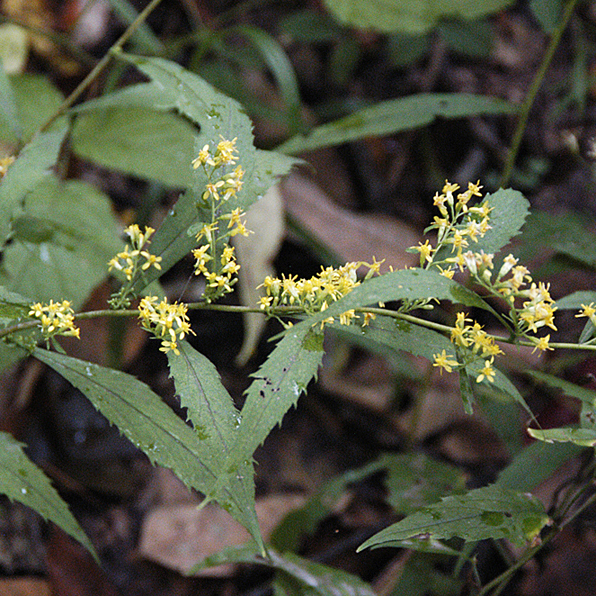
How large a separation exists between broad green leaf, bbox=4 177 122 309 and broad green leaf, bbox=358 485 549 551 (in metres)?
1.61

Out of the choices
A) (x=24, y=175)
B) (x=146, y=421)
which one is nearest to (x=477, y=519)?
(x=146, y=421)

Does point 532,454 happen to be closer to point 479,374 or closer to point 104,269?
point 479,374

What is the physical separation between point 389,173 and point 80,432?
251 cm

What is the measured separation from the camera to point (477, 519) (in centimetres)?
131

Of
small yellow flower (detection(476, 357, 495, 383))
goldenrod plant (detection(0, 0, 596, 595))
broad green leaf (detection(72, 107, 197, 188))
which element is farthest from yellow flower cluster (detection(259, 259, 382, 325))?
broad green leaf (detection(72, 107, 197, 188))

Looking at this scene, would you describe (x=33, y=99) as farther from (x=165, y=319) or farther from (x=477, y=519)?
(x=477, y=519)

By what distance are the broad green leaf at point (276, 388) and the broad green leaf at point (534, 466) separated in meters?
1.04

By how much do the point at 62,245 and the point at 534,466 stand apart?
6.36 feet

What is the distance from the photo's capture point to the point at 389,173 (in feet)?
12.9

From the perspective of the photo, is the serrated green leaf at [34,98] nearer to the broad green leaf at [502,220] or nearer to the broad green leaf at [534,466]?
the broad green leaf at [502,220]

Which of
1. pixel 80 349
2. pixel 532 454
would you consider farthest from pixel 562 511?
pixel 80 349

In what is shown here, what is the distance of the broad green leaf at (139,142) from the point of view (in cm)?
252

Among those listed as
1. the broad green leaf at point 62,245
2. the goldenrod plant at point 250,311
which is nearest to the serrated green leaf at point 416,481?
the goldenrod plant at point 250,311

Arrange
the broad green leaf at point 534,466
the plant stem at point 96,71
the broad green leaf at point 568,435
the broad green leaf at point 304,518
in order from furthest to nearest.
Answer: the broad green leaf at point 304,518 → the plant stem at point 96,71 → the broad green leaf at point 534,466 → the broad green leaf at point 568,435
